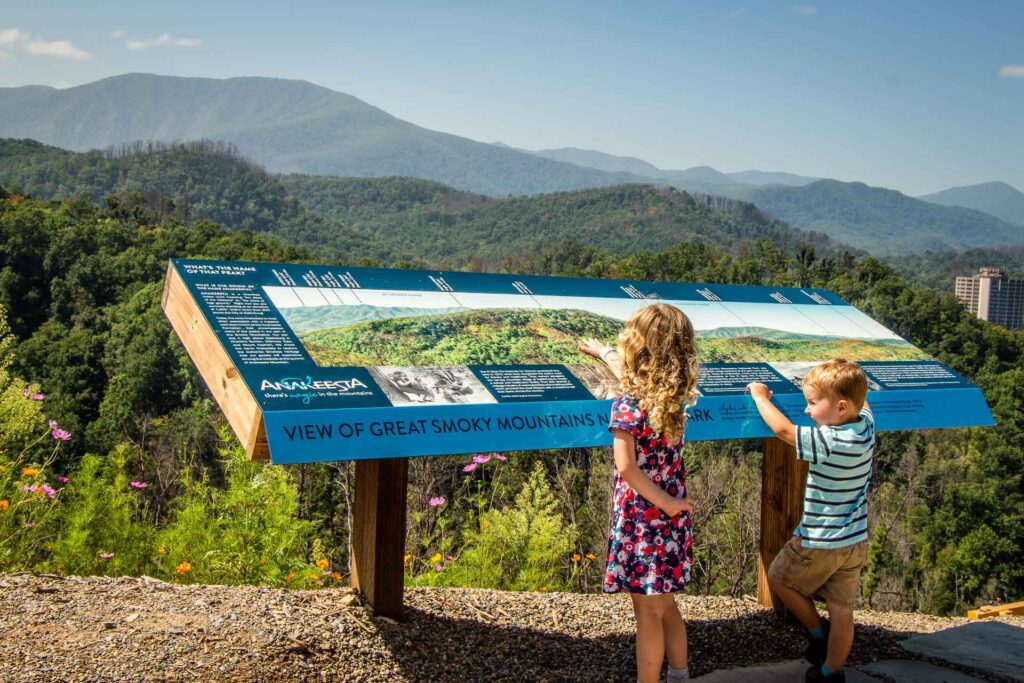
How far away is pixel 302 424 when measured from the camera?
7.34ft

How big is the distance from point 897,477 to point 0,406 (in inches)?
1345

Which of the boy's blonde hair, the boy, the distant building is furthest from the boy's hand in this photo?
the distant building

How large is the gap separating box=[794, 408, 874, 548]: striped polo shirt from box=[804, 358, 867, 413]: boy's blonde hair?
87 mm

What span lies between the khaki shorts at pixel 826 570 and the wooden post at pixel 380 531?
1265 millimetres

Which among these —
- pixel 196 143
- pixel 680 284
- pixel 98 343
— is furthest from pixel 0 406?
pixel 196 143

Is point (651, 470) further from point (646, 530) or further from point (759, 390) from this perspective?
point (759, 390)

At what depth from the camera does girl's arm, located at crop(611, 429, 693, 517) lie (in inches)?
95.1

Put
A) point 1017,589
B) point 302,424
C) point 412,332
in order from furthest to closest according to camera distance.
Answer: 1. point 1017,589
2. point 412,332
3. point 302,424

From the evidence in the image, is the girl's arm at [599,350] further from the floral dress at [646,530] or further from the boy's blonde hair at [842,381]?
the boy's blonde hair at [842,381]

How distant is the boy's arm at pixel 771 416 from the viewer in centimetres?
292

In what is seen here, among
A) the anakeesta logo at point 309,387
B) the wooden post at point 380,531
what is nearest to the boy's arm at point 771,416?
the wooden post at point 380,531

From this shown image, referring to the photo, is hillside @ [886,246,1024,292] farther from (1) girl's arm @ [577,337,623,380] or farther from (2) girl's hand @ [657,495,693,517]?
(2) girl's hand @ [657,495,693,517]

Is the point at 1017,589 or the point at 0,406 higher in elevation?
the point at 0,406

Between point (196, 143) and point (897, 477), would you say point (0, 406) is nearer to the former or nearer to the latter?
point (897, 477)
